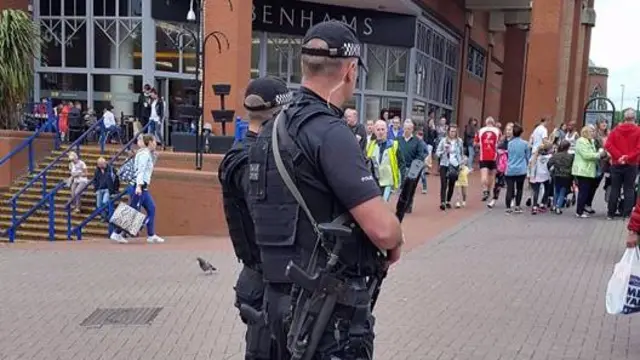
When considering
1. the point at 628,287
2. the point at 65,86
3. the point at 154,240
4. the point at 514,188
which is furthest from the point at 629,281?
the point at 65,86

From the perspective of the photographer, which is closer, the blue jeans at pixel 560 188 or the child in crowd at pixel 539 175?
the blue jeans at pixel 560 188

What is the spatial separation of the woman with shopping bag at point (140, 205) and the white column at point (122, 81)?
10.6 meters

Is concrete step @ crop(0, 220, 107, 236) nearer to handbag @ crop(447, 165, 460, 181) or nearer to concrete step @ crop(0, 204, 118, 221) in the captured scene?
concrete step @ crop(0, 204, 118, 221)

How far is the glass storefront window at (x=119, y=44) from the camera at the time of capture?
2095 cm

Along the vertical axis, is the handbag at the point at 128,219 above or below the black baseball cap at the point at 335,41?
below

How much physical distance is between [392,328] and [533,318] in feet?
4.31

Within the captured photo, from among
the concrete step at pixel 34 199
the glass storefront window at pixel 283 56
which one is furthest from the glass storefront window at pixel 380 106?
the concrete step at pixel 34 199

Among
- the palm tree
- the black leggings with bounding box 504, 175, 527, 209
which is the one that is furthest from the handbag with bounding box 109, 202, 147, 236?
the palm tree

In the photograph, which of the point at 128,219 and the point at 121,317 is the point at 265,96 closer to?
the point at 121,317

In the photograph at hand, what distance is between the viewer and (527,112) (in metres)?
20.2

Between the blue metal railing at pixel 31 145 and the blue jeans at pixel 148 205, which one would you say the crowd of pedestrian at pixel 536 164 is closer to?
the blue jeans at pixel 148 205

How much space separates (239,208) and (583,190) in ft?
33.3

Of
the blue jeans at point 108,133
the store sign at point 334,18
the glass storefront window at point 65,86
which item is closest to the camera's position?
the blue jeans at point 108,133

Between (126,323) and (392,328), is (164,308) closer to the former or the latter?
(126,323)
